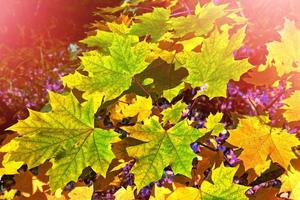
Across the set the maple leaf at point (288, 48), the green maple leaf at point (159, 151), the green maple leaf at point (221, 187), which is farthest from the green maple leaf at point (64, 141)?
the maple leaf at point (288, 48)

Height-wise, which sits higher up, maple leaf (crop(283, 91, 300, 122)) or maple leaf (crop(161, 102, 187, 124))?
maple leaf (crop(161, 102, 187, 124))

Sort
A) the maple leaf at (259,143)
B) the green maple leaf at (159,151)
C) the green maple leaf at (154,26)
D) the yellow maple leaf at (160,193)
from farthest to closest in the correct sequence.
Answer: the green maple leaf at (154,26), the yellow maple leaf at (160,193), the maple leaf at (259,143), the green maple leaf at (159,151)

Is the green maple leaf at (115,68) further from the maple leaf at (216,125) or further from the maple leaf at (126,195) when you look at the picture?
the maple leaf at (126,195)

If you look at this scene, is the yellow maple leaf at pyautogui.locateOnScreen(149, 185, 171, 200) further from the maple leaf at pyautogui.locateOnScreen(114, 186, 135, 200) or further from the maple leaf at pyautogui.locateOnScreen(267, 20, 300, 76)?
the maple leaf at pyautogui.locateOnScreen(267, 20, 300, 76)

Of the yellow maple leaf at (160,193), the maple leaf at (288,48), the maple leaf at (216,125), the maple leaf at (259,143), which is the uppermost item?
the maple leaf at (288,48)

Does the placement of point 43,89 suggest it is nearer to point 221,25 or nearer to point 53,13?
point 53,13

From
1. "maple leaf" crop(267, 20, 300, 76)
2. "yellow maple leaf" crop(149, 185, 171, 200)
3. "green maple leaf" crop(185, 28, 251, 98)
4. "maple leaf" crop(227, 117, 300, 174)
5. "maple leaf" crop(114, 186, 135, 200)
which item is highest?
"green maple leaf" crop(185, 28, 251, 98)

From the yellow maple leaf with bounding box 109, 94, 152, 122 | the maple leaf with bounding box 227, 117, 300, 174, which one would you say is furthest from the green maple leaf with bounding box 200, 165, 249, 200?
the yellow maple leaf with bounding box 109, 94, 152, 122
